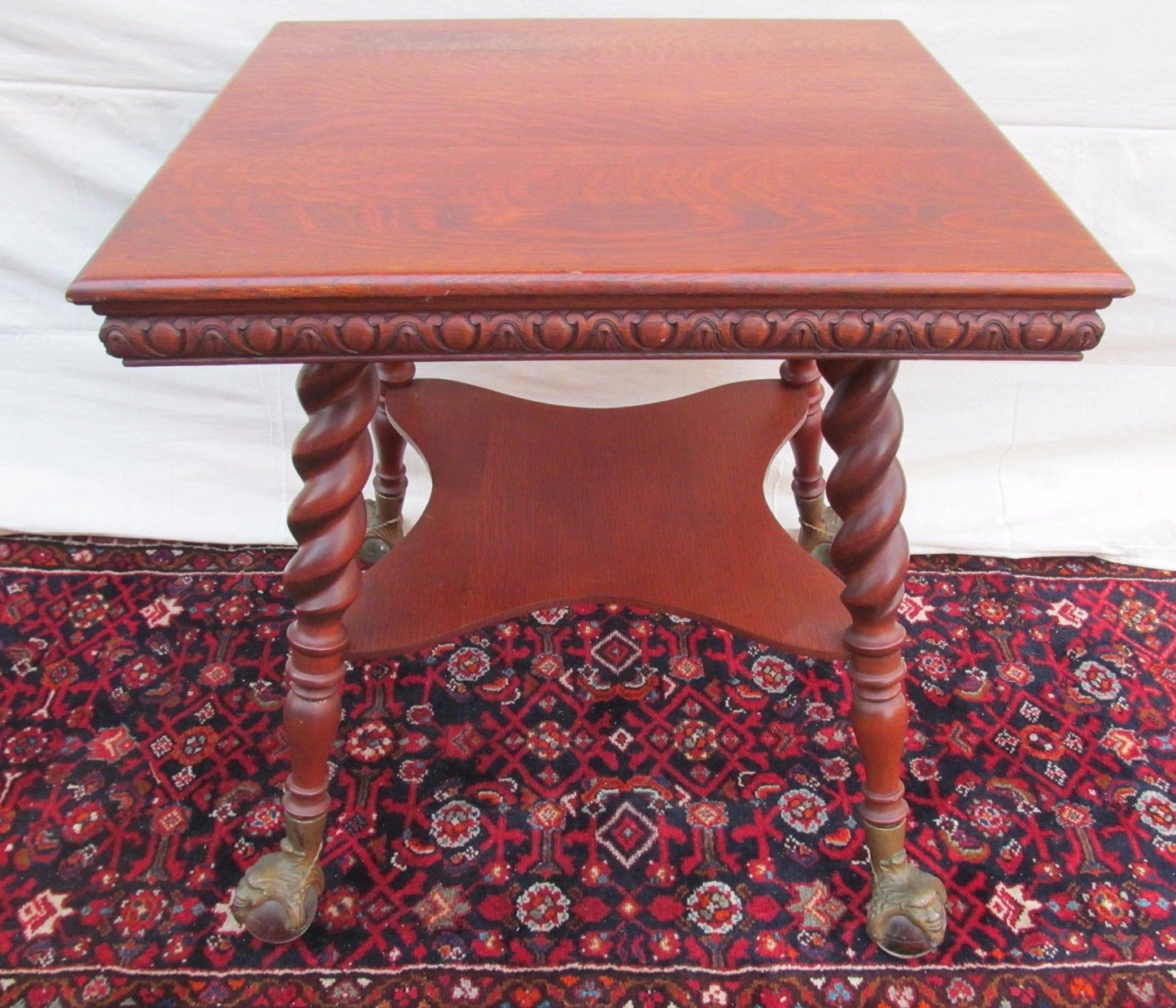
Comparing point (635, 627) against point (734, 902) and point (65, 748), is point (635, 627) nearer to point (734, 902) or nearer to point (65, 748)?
point (734, 902)

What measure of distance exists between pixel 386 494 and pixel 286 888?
546 millimetres

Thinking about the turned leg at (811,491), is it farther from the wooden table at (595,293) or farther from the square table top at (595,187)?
the square table top at (595,187)

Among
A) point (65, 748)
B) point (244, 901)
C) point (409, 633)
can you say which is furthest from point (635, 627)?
point (65, 748)

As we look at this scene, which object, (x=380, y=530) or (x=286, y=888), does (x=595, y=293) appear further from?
(x=380, y=530)

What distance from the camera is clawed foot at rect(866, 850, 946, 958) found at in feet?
2.91

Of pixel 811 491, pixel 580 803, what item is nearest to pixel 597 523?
pixel 580 803

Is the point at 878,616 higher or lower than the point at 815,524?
higher

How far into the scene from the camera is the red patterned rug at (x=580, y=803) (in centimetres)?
89

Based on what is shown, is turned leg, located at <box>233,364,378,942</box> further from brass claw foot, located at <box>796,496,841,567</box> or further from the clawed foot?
brass claw foot, located at <box>796,496,841,567</box>

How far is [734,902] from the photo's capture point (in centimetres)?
94

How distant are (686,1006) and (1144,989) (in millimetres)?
410

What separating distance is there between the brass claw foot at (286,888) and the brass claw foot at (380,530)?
17.5 inches

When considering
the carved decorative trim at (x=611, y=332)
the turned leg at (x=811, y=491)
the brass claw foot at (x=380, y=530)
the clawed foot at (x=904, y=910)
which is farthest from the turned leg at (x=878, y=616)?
the brass claw foot at (x=380, y=530)

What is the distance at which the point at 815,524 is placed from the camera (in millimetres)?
1319
